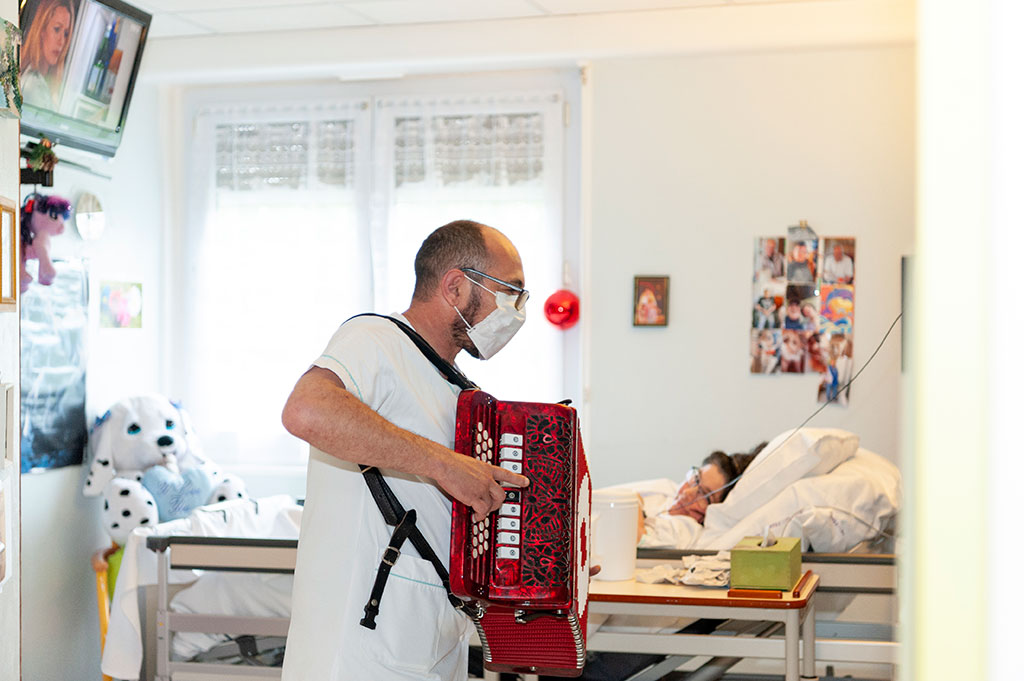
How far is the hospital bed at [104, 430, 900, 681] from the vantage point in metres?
3.18

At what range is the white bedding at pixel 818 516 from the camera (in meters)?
3.38

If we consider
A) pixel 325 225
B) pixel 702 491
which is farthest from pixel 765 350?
pixel 325 225

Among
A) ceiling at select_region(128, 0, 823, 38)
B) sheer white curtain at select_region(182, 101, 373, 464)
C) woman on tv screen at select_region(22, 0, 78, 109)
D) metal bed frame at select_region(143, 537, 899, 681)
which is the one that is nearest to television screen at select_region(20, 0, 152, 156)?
woman on tv screen at select_region(22, 0, 78, 109)

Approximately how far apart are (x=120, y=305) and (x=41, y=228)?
3.05 ft

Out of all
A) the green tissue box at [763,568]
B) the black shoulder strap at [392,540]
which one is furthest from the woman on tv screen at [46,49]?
the green tissue box at [763,568]

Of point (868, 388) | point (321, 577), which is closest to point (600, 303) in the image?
point (868, 388)

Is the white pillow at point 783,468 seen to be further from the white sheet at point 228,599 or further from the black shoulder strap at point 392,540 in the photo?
the black shoulder strap at point 392,540

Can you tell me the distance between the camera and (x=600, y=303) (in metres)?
5.02

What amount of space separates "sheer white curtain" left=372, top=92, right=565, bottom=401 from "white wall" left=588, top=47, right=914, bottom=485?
0.89 ft

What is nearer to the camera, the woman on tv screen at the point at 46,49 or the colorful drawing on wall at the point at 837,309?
the woman on tv screen at the point at 46,49

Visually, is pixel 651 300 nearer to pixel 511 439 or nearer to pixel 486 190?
pixel 486 190

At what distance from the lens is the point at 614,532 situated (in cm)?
299

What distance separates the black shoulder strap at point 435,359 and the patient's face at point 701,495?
2.22m

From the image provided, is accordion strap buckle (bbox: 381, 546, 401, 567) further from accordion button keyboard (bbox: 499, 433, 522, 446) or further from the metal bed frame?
the metal bed frame
